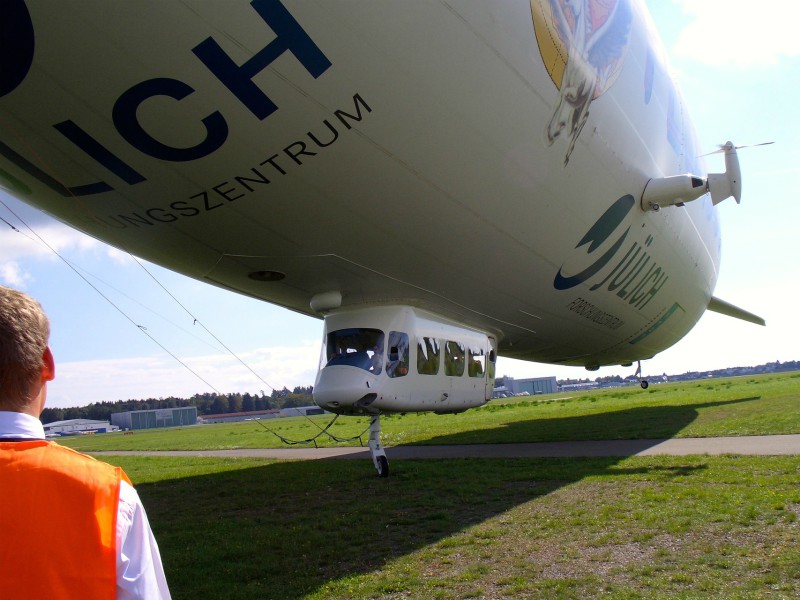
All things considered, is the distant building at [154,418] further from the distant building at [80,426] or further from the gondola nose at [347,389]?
the gondola nose at [347,389]

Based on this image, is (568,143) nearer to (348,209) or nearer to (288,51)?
(348,209)

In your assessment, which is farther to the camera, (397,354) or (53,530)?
(397,354)

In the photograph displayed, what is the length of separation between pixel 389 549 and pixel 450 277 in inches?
156

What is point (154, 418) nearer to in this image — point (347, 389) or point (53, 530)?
point (347, 389)

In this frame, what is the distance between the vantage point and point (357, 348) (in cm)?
1013

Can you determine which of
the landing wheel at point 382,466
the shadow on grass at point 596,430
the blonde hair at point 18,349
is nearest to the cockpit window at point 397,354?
the landing wheel at point 382,466

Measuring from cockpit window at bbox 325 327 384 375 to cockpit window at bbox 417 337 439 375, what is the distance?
680mm

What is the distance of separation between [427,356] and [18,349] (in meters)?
8.98

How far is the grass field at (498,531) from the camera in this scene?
5.40m

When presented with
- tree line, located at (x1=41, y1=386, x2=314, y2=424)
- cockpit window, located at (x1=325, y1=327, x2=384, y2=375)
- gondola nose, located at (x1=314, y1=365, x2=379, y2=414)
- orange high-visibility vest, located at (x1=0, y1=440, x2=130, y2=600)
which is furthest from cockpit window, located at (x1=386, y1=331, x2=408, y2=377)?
tree line, located at (x1=41, y1=386, x2=314, y2=424)

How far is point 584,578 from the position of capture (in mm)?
5398

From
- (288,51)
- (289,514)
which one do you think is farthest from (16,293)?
(289,514)

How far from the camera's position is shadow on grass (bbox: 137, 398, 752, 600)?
6293 mm

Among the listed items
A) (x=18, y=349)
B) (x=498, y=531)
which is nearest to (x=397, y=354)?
(x=498, y=531)
